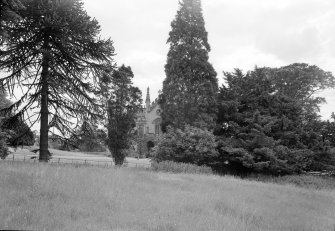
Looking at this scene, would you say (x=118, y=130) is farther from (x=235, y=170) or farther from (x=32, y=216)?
(x=32, y=216)

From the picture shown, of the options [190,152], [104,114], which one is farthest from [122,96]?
[104,114]

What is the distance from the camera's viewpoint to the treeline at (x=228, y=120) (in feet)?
98.3

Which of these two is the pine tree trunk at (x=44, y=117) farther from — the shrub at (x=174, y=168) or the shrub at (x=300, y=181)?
the shrub at (x=300, y=181)

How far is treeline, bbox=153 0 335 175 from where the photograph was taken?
29953 mm

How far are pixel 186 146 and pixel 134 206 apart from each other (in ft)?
62.3

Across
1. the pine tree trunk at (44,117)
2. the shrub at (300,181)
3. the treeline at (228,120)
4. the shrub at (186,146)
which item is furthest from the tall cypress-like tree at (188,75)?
the pine tree trunk at (44,117)

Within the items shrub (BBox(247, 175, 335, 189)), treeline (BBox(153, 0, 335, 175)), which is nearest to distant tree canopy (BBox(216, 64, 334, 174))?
treeline (BBox(153, 0, 335, 175))

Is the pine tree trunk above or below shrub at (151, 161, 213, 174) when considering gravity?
above

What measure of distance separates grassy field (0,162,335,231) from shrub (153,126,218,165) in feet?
39.9

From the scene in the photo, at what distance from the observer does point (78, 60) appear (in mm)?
20859

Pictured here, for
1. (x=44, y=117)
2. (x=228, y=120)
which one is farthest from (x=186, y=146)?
(x=44, y=117)

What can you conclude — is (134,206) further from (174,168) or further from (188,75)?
(188,75)

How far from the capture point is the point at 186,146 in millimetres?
29500

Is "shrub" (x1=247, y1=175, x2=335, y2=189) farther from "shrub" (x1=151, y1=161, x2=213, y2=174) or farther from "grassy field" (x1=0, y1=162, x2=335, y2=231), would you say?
"grassy field" (x1=0, y1=162, x2=335, y2=231)
